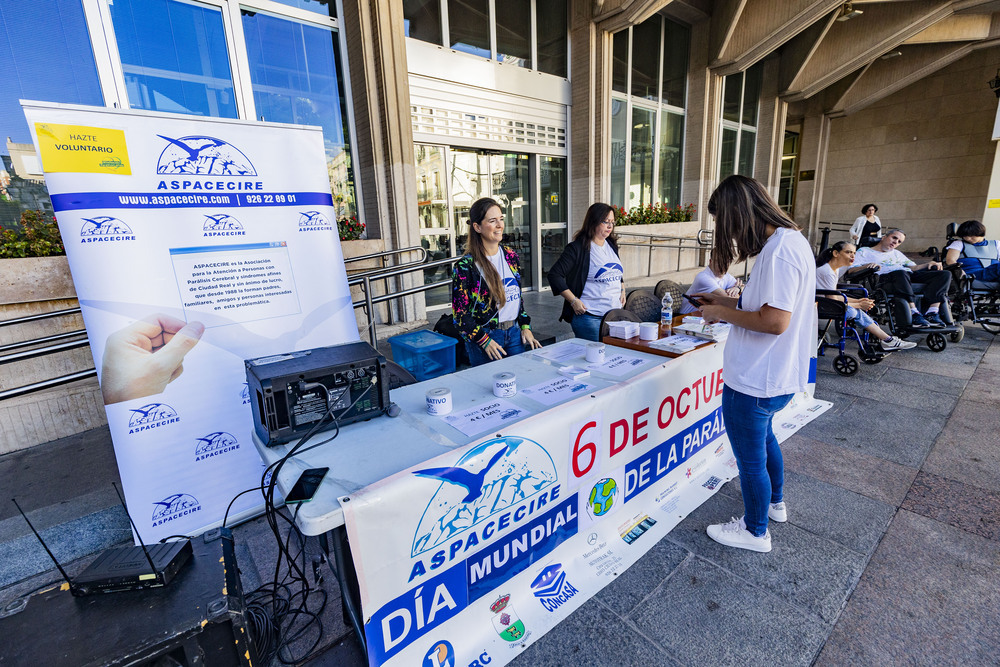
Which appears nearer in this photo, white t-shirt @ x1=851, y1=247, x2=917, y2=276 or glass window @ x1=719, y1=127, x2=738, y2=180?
white t-shirt @ x1=851, y1=247, x2=917, y2=276

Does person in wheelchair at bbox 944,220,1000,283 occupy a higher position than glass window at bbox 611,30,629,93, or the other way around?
glass window at bbox 611,30,629,93

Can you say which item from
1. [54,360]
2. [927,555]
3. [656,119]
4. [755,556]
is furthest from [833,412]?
[656,119]

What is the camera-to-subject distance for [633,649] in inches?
62.9

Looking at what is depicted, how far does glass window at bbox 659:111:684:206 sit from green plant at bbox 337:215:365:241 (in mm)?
7338

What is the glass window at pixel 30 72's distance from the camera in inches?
133

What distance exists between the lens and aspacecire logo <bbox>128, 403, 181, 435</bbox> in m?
2.05

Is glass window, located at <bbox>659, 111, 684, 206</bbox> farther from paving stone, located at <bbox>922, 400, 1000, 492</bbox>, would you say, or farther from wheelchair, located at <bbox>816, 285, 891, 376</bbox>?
paving stone, located at <bbox>922, 400, 1000, 492</bbox>

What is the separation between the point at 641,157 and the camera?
9047 millimetres

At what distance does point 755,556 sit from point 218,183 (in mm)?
3270

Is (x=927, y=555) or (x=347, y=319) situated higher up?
(x=347, y=319)

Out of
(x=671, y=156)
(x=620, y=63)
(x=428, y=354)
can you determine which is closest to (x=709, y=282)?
(x=428, y=354)

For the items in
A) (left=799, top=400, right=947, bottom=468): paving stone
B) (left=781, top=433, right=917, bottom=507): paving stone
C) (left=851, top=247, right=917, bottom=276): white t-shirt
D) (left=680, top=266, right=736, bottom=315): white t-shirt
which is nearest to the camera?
(left=781, top=433, right=917, bottom=507): paving stone

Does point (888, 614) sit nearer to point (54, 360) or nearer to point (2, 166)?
point (54, 360)

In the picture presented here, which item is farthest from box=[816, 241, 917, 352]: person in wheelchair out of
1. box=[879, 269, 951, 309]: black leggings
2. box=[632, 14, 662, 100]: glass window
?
box=[632, 14, 662, 100]: glass window
